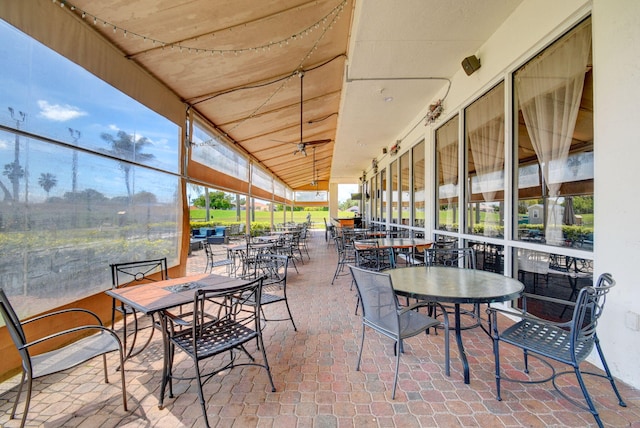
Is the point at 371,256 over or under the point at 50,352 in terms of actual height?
over

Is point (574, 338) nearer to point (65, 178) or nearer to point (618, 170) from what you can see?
point (618, 170)

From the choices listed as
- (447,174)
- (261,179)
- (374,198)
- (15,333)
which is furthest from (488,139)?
(261,179)

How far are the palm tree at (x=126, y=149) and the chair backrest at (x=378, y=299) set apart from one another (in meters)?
3.11

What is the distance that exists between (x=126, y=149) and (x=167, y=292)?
2.24 m

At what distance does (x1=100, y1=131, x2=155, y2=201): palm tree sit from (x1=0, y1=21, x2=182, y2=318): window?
0.01 metres

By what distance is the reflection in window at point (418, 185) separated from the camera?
6066 mm

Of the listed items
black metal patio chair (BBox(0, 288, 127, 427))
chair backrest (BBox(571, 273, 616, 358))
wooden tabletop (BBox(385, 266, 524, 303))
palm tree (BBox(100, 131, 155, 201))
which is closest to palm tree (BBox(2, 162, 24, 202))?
palm tree (BBox(100, 131, 155, 201))

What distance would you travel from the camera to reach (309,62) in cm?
407

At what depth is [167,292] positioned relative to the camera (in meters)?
2.15

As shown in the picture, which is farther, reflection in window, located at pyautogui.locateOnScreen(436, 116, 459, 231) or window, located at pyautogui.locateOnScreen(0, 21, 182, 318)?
reflection in window, located at pyautogui.locateOnScreen(436, 116, 459, 231)

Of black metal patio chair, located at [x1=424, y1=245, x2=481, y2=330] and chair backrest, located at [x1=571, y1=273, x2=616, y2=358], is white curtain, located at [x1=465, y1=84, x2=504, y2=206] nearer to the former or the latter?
black metal patio chair, located at [x1=424, y1=245, x2=481, y2=330]

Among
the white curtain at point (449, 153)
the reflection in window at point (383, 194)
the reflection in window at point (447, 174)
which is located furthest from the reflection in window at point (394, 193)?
the white curtain at point (449, 153)

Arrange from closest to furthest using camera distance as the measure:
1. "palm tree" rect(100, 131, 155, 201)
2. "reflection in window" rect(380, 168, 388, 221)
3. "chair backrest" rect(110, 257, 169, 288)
Result: "chair backrest" rect(110, 257, 169, 288) → "palm tree" rect(100, 131, 155, 201) → "reflection in window" rect(380, 168, 388, 221)

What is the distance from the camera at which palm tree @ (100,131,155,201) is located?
3182 millimetres
